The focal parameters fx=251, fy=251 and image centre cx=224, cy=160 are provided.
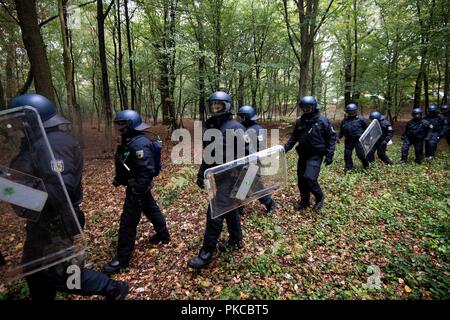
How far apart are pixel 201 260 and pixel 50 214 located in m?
2.04

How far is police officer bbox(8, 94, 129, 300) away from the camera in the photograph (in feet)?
7.87

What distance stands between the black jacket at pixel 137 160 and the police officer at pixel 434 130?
426 inches

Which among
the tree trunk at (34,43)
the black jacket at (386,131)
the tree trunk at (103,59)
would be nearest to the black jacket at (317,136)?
the black jacket at (386,131)

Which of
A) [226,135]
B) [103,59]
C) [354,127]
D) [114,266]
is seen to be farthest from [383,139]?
[103,59]

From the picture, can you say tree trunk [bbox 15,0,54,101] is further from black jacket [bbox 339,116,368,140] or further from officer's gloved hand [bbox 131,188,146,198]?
black jacket [bbox 339,116,368,140]

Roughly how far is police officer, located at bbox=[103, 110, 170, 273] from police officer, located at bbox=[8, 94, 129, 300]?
825 mm

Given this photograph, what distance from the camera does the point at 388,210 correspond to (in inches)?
208

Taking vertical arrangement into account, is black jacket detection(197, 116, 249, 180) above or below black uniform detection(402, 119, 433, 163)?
above

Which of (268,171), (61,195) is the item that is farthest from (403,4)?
(61,195)

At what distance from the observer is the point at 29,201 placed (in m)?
2.38

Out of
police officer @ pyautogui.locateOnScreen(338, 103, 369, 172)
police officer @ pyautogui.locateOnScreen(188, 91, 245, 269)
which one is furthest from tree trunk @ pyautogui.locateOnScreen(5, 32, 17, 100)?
police officer @ pyautogui.locateOnScreen(338, 103, 369, 172)

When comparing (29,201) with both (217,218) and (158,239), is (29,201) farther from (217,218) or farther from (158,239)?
(158,239)

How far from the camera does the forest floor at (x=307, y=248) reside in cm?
330

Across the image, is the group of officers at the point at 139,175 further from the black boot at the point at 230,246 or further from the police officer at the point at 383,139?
the police officer at the point at 383,139
